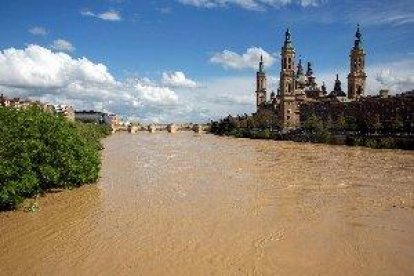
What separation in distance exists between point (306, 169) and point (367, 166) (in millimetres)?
5664

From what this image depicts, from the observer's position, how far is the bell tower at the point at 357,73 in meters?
116

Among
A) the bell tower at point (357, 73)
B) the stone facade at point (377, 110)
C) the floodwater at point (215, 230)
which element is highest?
the bell tower at point (357, 73)

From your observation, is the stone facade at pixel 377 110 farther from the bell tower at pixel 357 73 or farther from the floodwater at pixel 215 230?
the floodwater at pixel 215 230

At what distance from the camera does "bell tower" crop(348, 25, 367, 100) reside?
116 m

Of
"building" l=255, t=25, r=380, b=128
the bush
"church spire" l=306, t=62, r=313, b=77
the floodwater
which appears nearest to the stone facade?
"building" l=255, t=25, r=380, b=128

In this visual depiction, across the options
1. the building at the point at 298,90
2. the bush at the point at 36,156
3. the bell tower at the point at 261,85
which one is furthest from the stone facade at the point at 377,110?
the bush at the point at 36,156

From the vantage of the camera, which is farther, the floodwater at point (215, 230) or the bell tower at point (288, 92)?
the bell tower at point (288, 92)

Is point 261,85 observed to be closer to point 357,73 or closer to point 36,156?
point 357,73

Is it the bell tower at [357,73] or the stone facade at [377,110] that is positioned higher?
the bell tower at [357,73]

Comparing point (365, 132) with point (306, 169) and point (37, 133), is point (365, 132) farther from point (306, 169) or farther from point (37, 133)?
point (37, 133)

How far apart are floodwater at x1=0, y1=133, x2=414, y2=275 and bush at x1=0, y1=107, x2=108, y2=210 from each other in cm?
69

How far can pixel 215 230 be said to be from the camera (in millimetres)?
15930

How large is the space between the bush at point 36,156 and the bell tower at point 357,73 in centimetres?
9869

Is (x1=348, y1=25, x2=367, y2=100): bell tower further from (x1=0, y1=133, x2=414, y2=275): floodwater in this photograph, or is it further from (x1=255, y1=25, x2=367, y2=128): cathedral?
(x1=0, y1=133, x2=414, y2=275): floodwater
